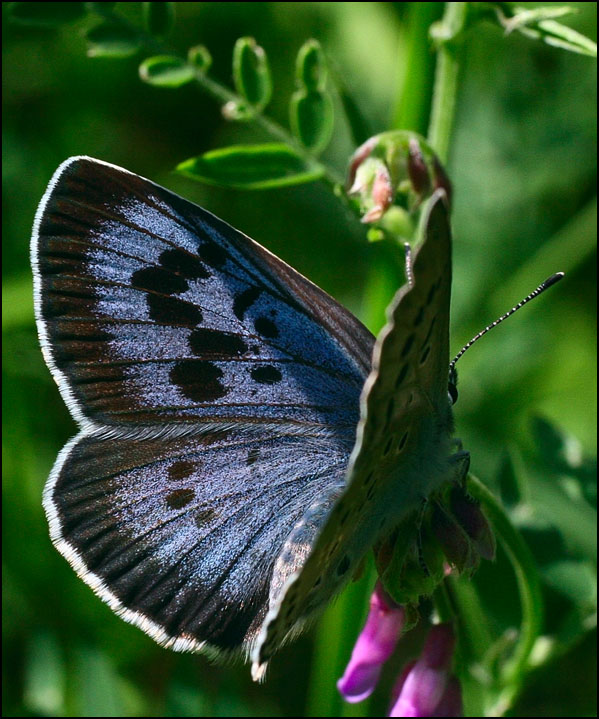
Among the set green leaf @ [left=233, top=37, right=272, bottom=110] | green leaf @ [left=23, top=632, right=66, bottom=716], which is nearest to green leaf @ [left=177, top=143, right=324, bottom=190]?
green leaf @ [left=233, top=37, right=272, bottom=110]

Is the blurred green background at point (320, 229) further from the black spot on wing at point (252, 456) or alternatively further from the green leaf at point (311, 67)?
the black spot on wing at point (252, 456)

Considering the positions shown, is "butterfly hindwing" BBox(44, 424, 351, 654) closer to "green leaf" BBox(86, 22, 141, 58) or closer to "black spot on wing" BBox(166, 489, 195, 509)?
"black spot on wing" BBox(166, 489, 195, 509)

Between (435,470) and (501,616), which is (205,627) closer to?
(435,470)

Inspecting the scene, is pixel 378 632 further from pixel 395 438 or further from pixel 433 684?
pixel 395 438

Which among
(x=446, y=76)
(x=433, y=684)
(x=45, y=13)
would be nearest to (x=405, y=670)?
(x=433, y=684)

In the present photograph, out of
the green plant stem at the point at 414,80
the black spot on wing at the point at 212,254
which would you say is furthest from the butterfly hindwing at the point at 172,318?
the green plant stem at the point at 414,80
